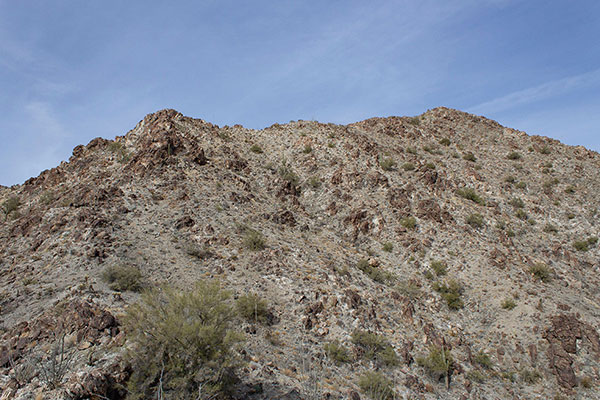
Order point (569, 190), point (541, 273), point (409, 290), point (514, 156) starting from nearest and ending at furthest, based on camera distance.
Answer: point (409, 290), point (541, 273), point (569, 190), point (514, 156)

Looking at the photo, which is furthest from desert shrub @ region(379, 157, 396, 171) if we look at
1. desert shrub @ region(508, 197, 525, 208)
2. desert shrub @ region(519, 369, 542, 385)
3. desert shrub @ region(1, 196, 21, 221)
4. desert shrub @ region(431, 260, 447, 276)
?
desert shrub @ region(1, 196, 21, 221)

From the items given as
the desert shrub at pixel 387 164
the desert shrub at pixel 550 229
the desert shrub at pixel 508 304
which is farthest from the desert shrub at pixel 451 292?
the desert shrub at pixel 387 164

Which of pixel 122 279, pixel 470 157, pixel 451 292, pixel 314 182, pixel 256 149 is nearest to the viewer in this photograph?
pixel 122 279

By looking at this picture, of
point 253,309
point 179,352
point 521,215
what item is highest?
point 521,215

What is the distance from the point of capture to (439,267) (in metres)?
19.4

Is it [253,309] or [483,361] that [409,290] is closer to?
[483,361]

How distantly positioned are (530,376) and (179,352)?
13.5m

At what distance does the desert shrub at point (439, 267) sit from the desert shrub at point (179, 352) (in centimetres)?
1341

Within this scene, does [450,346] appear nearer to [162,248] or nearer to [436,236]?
[436,236]

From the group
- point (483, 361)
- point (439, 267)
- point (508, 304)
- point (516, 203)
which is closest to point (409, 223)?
point (439, 267)

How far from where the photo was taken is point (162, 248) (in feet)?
54.9

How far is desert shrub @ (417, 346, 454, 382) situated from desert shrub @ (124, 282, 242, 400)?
311 inches

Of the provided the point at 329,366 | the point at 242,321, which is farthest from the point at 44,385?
the point at 329,366

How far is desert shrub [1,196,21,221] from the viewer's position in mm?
21188
